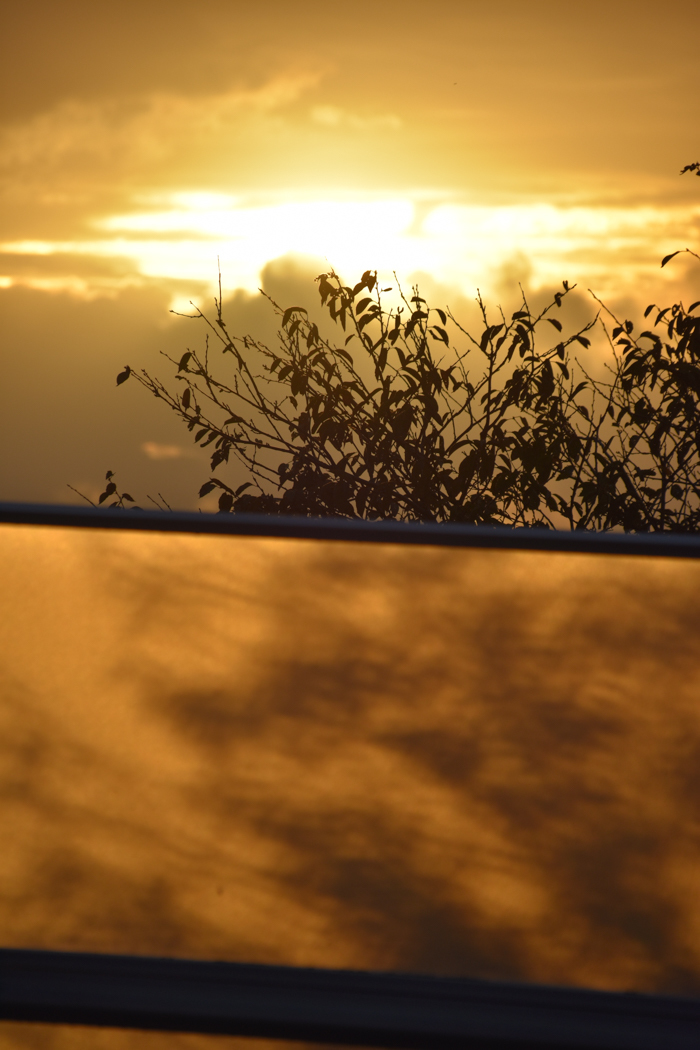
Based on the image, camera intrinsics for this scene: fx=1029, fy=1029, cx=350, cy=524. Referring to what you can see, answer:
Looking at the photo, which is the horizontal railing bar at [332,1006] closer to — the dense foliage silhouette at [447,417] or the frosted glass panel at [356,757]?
the frosted glass panel at [356,757]

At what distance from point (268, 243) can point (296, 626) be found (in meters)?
4.80

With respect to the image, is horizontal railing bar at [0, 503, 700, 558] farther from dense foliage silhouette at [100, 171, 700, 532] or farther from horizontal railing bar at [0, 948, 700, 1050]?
dense foliage silhouette at [100, 171, 700, 532]

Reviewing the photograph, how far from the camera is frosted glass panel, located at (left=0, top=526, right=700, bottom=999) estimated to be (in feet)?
4.54

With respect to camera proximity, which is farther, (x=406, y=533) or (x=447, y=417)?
(x=447, y=417)

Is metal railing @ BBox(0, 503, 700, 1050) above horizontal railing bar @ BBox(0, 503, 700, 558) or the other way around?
the other way around

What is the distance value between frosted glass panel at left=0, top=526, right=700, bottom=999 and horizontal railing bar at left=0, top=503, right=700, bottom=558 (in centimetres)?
2

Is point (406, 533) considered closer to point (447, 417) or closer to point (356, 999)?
point (356, 999)

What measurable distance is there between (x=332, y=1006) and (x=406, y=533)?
63 cm

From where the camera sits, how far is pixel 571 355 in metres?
5.60

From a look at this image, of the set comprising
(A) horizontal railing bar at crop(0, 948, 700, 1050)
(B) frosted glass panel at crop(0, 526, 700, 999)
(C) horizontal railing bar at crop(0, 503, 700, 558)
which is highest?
(C) horizontal railing bar at crop(0, 503, 700, 558)

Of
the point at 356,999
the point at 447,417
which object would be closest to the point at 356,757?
the point at 356,999

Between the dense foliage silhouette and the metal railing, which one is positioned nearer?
the metal railing

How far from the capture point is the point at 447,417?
18.6ft

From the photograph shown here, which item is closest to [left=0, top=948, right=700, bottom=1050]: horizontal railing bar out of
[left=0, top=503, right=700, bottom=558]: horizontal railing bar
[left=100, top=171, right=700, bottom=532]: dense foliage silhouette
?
[left=0, top=503, right=700, bottom=558]: horizontal railing bar
